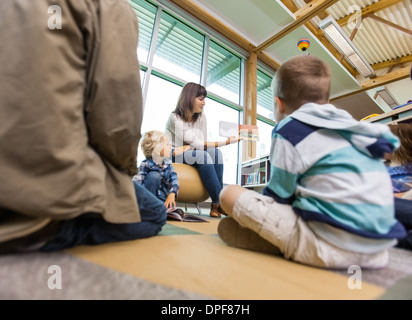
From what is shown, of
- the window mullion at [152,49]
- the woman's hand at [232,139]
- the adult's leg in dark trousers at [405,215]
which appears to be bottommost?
the adult's leg in dark trousers at [405,215]

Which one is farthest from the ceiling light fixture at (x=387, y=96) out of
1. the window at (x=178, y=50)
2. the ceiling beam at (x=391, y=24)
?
the window at (x=178, y=50)

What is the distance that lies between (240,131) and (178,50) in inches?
87.5

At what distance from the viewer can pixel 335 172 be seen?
1.64ft

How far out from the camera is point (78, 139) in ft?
1.25

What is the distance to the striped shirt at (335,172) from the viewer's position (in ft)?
1.52

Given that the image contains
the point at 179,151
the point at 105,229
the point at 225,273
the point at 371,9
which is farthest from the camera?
the point at 371,9

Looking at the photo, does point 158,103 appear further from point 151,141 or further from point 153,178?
point 153,178

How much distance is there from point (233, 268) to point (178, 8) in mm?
3658

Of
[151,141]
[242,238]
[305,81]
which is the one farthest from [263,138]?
[242,238]

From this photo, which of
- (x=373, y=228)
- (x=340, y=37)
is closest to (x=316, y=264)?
(x=373, y=228)

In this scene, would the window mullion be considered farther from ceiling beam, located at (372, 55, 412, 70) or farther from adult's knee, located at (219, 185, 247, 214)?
ceiling beam, located at (372, 55, 412, 70)

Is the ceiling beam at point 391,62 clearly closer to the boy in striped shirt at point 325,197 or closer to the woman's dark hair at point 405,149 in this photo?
the woman's dark hair at point 405,149

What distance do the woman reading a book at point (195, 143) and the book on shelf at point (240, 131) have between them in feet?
0.31
